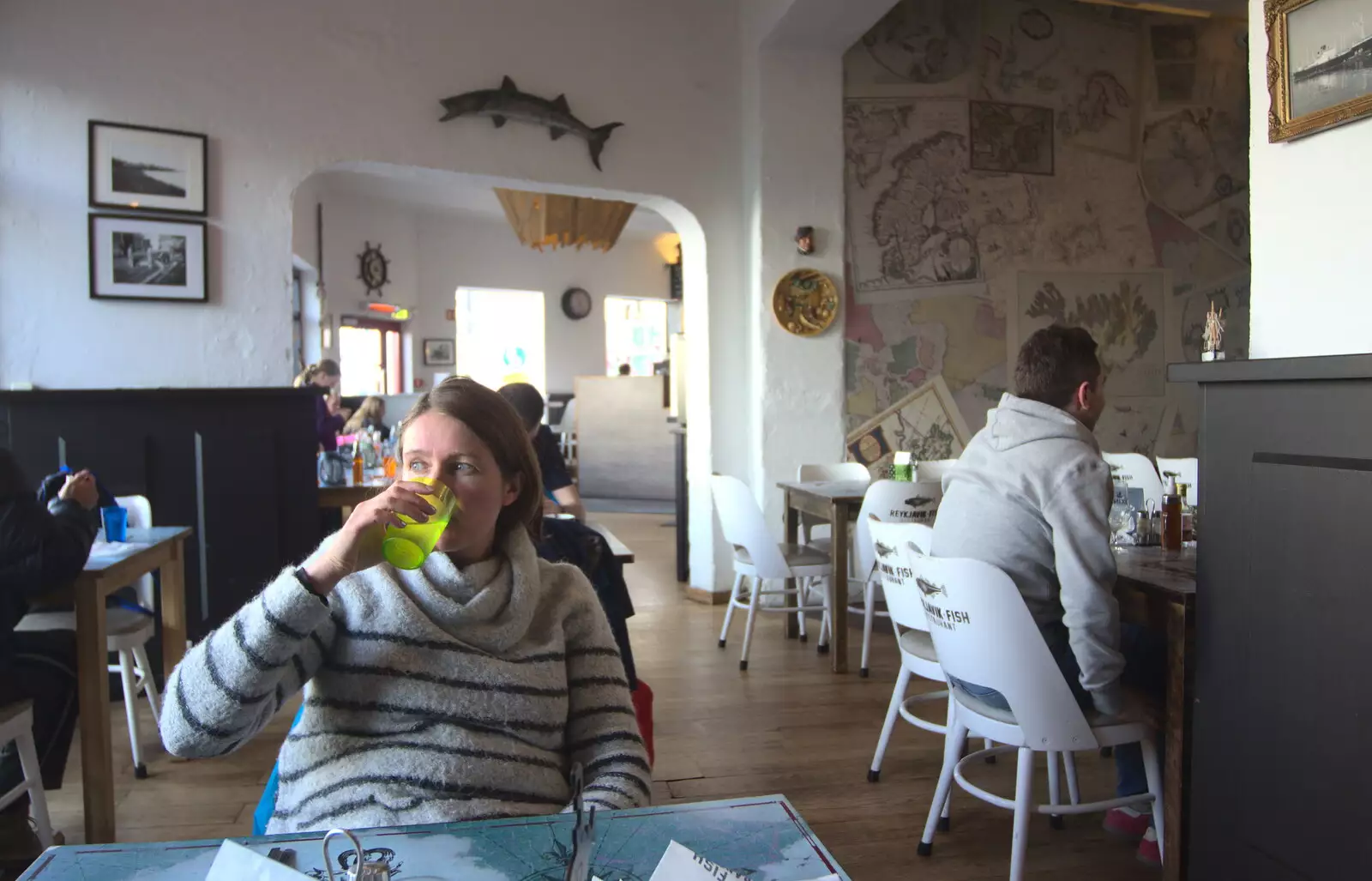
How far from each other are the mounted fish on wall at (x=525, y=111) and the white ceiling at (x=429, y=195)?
284cm

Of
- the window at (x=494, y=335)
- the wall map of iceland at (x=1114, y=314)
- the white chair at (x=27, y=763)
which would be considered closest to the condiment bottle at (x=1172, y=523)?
the white chair at (x=27, y=763)

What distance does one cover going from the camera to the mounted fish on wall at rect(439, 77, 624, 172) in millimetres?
4688

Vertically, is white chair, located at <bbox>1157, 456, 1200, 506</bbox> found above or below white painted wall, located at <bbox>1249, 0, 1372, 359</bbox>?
below

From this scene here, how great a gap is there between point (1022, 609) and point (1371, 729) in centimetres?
64

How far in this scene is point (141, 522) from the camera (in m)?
3.29

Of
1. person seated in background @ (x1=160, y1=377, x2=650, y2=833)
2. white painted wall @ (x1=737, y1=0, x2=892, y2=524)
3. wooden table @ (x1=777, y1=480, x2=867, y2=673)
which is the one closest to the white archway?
white painted wall @ (x1=737, y1=0, x2=892, y2=524)

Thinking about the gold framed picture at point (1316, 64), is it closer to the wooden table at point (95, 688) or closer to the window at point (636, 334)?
the wooden table at point (95, 688)

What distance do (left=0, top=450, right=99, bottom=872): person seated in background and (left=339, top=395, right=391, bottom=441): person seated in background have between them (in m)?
3.79

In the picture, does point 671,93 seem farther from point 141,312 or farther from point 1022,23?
point 141,312

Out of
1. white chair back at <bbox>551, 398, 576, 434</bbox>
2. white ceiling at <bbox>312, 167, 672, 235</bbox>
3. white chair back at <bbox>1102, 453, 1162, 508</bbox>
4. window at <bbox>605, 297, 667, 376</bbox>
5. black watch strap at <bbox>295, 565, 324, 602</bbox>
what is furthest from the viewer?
window at <bbox>605, 297, 667, 376</bbox>

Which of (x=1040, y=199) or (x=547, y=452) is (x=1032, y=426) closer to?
(x=547, y=452)

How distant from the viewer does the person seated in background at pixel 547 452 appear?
129 inches

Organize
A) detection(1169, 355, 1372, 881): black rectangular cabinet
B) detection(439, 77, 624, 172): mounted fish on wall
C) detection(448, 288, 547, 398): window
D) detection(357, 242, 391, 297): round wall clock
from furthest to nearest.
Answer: detection(448, 288, 547, 398): window, detection(357, 242, 391, 297): round wall clock, detection(439, 77, 624, 172): mounted fish on wall, detection(1169, 355, 1372, 881): black rectangular cabinet

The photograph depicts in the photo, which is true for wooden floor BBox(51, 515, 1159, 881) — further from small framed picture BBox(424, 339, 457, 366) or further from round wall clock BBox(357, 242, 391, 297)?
small framed picture BBox(424, 339, 457, 366)
